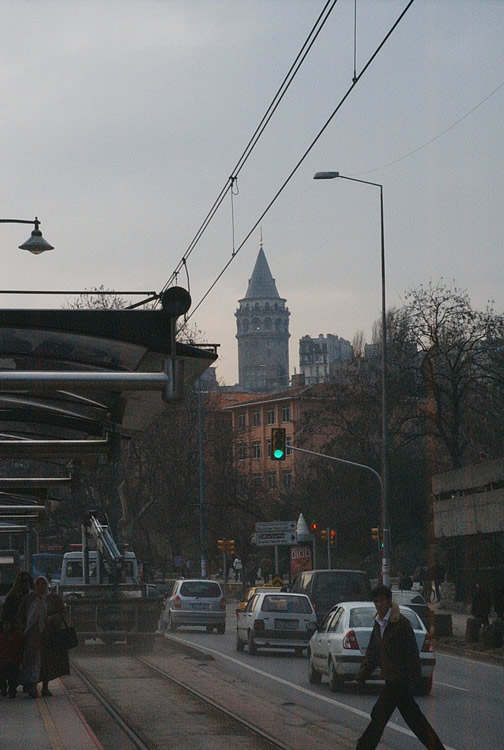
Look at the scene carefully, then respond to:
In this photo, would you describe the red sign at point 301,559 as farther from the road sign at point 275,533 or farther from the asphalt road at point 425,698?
the asphalt road at point 425,698

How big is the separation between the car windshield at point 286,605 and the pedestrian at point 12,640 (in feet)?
34.2

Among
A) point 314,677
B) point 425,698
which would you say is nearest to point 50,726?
point 425,698

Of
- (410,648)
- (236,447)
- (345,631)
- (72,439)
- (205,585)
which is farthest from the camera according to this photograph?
(236,447)

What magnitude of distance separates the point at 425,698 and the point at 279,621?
9454 millimetres

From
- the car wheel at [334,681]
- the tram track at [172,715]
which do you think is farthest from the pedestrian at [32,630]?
the car wheel at [334,681]

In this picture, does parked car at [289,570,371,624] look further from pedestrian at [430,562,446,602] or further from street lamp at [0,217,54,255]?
pedestrian at [430,562,446,602]

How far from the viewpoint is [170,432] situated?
205 ft

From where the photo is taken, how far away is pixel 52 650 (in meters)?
16.1

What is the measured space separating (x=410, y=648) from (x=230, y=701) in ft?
20.3

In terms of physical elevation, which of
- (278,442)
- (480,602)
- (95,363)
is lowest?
(480,602)

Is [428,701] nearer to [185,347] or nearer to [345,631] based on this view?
[345,631]

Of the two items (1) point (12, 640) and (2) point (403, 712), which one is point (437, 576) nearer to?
(1) point (12, 640)

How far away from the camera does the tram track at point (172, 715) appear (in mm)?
12320

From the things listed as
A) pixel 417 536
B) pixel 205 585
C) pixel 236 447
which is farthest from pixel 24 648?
pixel 236 447
